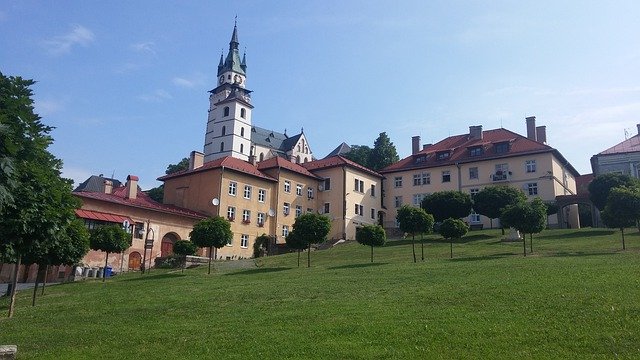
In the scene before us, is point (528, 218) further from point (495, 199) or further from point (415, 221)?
point (495, 199)

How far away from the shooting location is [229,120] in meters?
106

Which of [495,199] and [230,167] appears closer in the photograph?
[495,199]

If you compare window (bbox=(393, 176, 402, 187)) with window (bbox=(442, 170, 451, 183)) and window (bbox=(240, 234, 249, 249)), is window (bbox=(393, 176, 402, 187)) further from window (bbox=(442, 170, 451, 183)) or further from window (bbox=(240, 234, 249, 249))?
window (bbox=(240, 234, 249, 249))

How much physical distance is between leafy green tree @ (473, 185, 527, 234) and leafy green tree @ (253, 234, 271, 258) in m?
20.4

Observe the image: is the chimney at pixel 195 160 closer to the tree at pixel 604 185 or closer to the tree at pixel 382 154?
the tree at pixel 382 154

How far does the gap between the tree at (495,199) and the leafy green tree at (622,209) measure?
1213cm

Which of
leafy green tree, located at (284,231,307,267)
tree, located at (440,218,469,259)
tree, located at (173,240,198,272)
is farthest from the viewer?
tree, located at (173,240,198,272)

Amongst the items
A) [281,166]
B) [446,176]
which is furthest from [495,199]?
[281,166]

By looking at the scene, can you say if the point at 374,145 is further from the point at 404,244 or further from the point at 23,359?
the point at 23,359

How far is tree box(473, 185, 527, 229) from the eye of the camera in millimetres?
48438

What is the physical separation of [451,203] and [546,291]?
111 feet

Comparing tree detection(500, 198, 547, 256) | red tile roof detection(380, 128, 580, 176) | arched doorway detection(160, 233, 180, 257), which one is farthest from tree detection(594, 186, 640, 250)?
arched doorway detection(160, 233, 180, 257)

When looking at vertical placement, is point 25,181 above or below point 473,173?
below

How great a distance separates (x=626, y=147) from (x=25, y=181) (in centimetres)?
6092
